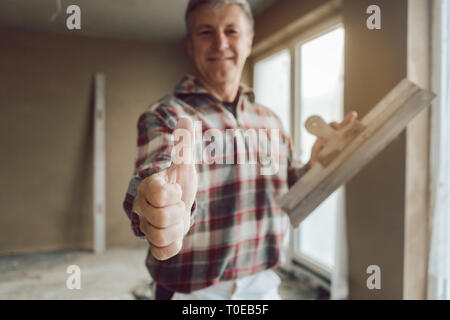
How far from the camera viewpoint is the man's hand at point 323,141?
0.47 metres

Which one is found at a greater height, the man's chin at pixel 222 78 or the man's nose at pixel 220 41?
the man's nose at pixel 220 41

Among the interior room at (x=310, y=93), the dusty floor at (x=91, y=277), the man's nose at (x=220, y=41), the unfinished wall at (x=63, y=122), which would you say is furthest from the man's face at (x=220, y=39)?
the dusty floor at (x=91, y=277)

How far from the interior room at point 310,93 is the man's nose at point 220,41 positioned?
13cm

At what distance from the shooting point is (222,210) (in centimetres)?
53

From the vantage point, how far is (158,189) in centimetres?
22

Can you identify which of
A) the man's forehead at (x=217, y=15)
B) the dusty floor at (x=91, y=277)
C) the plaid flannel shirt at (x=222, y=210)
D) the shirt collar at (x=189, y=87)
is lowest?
the dusty floor at (x=91, y=277)

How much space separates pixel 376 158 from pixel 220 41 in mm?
706

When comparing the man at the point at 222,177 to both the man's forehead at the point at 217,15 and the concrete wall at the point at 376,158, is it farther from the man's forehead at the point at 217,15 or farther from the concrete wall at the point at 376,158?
the concrete wall at the point at 376,158

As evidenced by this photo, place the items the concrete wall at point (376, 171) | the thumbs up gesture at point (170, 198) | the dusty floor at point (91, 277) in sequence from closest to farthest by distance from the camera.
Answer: the thumbs up gesture at point (170, 198), the dusty floor at point (91, 277), the concrete wall at point (376, 171)

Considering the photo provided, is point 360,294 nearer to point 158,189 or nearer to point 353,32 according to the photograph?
point 353,32

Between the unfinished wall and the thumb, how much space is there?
390 mm
